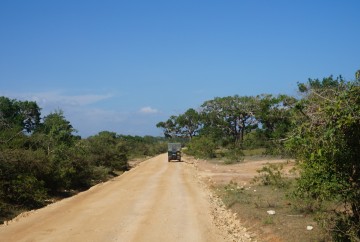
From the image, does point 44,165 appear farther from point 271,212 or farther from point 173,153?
point 173,153

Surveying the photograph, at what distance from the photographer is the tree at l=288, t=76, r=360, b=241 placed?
7.01m

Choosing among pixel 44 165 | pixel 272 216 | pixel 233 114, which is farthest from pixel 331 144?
pixel 233 114

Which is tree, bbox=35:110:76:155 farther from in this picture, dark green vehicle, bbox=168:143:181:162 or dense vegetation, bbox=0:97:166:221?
dark green vehicle, bbox=168:143:181:162

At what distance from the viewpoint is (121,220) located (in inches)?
529

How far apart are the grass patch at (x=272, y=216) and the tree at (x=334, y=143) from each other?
135 cm

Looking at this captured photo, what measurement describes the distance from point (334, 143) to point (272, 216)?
617 cm

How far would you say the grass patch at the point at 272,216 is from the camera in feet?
34.4

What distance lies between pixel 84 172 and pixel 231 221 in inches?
535

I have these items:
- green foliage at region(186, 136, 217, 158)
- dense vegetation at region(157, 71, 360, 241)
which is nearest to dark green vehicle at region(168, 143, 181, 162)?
green foliage at region(186, 136, 217, 158)

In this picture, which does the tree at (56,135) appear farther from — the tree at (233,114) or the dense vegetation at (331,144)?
the tree at (233,114)

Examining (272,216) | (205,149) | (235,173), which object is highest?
(205,149)

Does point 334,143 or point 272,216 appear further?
point 272,216

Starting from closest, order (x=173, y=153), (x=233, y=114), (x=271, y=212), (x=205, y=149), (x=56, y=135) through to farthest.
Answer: (x=271, y=212) → (x=56, y=135) → (x=173, y=153) → (x=205, y=149) → (x=233, y=114)

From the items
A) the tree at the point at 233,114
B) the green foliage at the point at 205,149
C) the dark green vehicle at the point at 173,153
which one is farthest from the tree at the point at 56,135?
the tree at the point at 233,114
